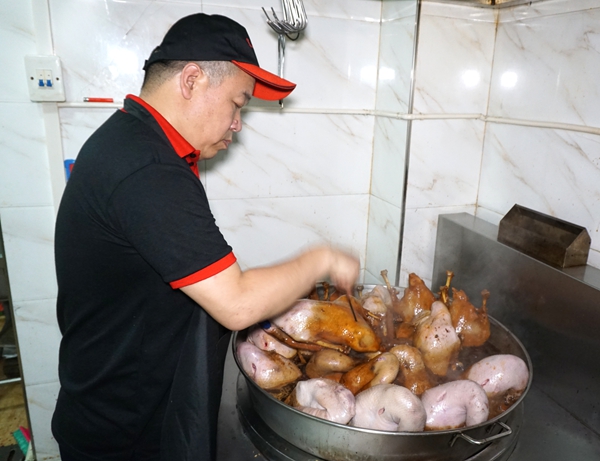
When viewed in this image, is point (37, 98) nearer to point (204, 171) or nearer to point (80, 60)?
point (80, 60)

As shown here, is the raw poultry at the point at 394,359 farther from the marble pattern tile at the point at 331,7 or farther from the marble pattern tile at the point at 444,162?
the marble pattern tile at the point at 331,7

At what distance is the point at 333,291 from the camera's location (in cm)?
162

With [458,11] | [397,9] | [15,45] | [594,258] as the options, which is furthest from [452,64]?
[15,45]

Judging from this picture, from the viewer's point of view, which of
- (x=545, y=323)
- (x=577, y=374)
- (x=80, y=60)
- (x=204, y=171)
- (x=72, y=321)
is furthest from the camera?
(x=204, y=171)

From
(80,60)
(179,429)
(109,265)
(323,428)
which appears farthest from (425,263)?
(80,60)

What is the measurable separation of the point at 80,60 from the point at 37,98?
0.62 ft

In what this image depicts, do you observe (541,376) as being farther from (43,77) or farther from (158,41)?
(43,77)

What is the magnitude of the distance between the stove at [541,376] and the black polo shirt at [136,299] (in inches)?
5.6

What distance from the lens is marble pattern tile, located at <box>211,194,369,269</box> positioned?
1.90 metres

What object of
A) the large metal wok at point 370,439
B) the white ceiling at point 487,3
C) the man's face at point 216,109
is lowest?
A: the large metal wok at point 370,439

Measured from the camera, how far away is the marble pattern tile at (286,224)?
74.7 inches

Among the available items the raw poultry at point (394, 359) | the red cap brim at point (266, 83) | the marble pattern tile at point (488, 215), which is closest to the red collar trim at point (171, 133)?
the red cap brim at point (266, 83)

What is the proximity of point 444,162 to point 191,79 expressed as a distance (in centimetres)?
118

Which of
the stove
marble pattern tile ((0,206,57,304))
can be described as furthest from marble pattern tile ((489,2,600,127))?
marble pattern tile ((0,206,57,304))
